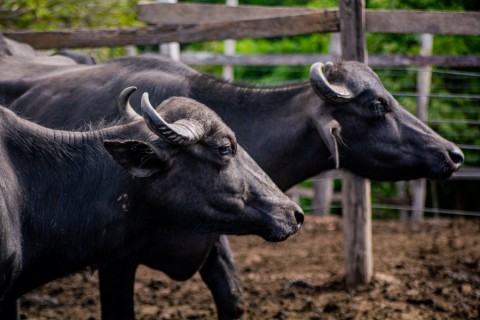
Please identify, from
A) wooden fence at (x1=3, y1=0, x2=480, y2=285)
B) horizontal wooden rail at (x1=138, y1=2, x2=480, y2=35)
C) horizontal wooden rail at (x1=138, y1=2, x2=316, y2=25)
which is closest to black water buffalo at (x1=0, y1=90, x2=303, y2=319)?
wooden fence at (x1=3, y1=0, x2=480, y2=285)

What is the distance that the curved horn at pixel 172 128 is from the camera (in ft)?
13.9

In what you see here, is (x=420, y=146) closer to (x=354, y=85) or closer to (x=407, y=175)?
(x=407, y=175)

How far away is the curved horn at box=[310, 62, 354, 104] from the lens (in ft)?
18.4

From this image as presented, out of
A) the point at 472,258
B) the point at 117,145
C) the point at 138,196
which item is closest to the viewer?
the point at 117,145

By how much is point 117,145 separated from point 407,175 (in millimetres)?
2551

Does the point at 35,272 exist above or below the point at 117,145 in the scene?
below

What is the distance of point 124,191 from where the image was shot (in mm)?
4562

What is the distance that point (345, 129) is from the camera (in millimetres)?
5816

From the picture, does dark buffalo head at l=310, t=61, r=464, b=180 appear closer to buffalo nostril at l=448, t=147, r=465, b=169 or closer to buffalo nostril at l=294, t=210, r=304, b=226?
buffalo nostril at l=448, t=147, r=465, b=169

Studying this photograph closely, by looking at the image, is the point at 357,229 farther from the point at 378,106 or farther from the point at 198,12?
the point at 198,12

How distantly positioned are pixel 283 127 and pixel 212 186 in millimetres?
1419

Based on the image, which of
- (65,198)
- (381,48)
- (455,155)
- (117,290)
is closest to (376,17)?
(455,155)

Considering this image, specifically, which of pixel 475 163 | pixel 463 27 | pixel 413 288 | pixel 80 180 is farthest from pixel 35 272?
pixel 475 163

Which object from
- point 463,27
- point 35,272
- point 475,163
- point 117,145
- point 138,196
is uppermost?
point 463,27
